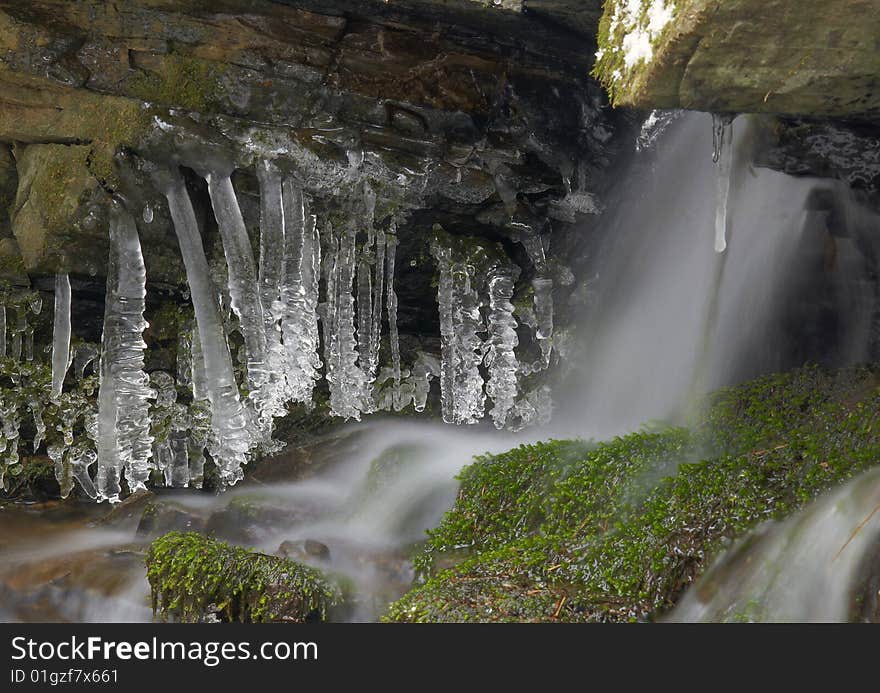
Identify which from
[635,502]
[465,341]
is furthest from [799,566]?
[465,341]

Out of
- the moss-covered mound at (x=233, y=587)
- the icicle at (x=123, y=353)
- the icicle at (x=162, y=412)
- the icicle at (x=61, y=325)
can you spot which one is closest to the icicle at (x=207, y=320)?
the icicle at (x=123, y=353)

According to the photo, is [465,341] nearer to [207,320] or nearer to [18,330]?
[207,320]

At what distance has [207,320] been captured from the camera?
6109 millimetres

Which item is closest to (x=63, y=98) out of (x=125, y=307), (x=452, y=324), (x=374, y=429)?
(x=125, y=307)

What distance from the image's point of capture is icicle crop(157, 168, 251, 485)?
6.09 metres

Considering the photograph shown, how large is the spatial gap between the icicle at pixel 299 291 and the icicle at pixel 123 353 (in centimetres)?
102

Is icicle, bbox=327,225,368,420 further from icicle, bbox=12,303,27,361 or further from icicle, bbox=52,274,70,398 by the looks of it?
icicle, bbox=12,303,27,361

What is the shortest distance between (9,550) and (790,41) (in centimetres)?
667

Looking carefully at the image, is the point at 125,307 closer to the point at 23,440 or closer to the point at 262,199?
the point at 262,199

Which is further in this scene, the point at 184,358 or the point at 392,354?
the point at 392,354

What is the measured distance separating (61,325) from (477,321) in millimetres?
3244

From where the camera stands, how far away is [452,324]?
276 inches

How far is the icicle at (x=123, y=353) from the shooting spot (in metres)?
6.18

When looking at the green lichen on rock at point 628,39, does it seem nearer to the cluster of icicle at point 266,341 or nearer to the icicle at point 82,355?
the cluster of icicle at point 266,341
